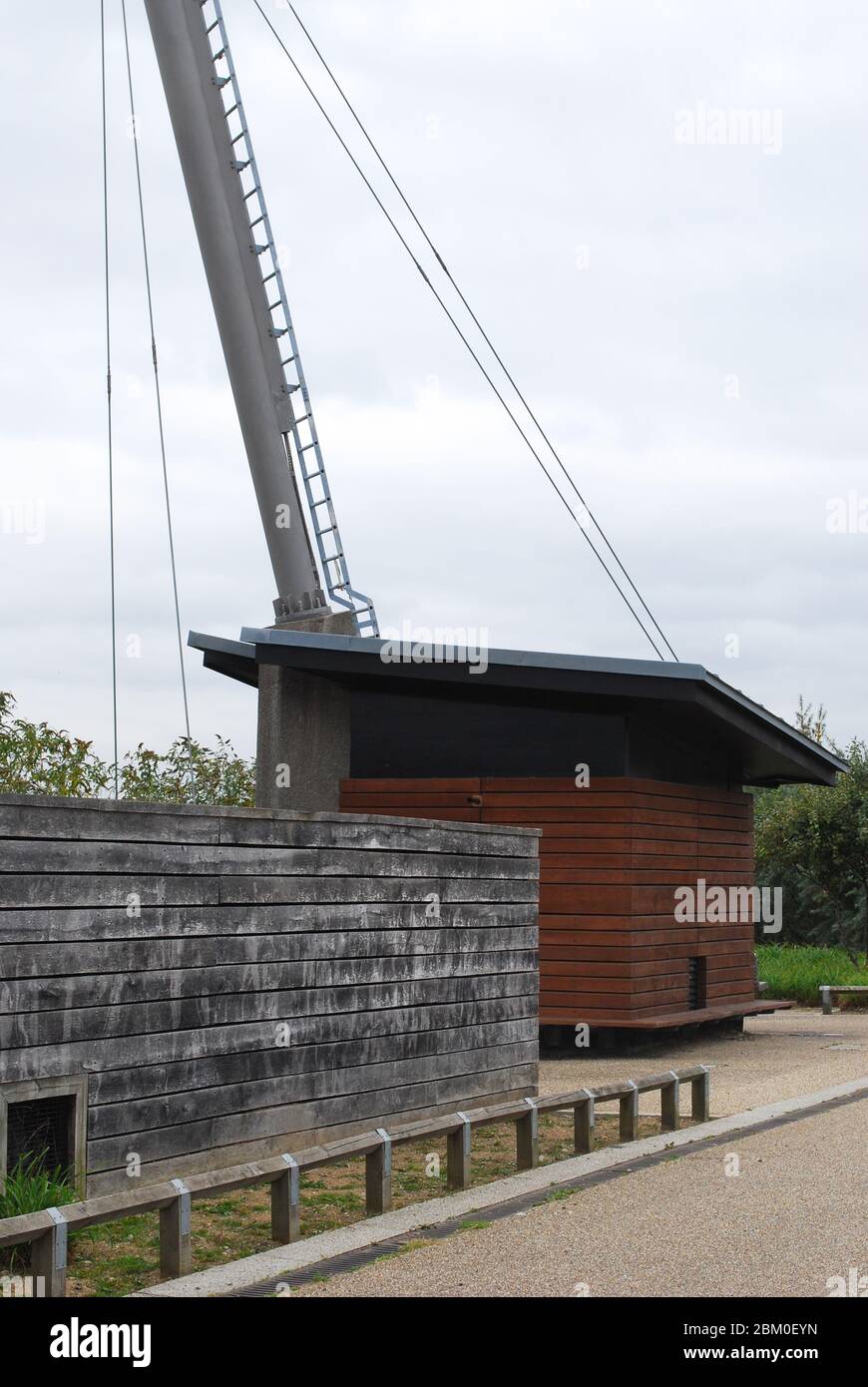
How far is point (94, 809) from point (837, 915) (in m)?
31.3

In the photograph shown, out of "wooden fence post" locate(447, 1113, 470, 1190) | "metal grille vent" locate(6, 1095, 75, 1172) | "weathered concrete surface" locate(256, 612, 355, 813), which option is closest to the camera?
"metal grille vent" locate(6, 1095, 75, 1172)

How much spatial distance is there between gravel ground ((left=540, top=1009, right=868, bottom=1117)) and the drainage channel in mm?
1406

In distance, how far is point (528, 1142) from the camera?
9484 mm

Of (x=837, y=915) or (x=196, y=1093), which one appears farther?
(x=837, y=915)

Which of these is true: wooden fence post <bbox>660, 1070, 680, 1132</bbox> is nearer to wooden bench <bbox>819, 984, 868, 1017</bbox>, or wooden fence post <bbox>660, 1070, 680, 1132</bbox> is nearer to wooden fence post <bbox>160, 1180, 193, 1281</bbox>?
wooden fence post <bbox>160, 1180, 193, 1281</bbox>

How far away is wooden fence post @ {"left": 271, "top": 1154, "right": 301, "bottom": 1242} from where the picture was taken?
23.7 feet

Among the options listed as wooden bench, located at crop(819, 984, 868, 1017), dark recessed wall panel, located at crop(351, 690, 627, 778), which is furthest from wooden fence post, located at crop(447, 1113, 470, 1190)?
wooden bench, located at crop(819, 984, 868, 1017)

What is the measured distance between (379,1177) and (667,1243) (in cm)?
167

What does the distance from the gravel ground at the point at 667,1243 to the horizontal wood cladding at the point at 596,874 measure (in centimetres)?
657

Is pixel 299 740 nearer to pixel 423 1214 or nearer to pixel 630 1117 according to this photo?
pixel 630 1117

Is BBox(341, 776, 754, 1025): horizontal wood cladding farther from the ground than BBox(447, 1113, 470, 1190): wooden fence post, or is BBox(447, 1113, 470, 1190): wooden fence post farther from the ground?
BBox(341, 776, 754, 1025): horizontal wood cladding

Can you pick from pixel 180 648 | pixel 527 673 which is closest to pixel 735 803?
pixel 527 673

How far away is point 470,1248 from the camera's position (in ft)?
23.1
